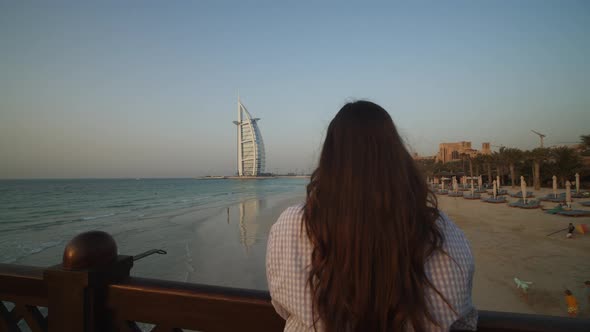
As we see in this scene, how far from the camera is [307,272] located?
658 mm

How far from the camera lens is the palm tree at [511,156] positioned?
26942mm

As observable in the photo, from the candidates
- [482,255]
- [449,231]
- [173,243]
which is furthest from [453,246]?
[173,243]

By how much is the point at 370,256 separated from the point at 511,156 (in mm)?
33824

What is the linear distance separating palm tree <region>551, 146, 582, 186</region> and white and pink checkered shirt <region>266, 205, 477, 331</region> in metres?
31.8

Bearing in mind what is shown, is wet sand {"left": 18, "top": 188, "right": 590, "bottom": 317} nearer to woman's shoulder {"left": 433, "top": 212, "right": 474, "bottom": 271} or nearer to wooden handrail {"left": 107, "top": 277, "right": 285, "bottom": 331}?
wooden handrail {"left": 107, "top": 277, "right": 285, "bottom": 331}

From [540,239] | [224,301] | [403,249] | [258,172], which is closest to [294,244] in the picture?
[403,249]

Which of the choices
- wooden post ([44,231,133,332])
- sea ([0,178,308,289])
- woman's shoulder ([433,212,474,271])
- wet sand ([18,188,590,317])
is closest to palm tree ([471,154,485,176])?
wet sand ([18,188,590,317])

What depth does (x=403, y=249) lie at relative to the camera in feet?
2.05

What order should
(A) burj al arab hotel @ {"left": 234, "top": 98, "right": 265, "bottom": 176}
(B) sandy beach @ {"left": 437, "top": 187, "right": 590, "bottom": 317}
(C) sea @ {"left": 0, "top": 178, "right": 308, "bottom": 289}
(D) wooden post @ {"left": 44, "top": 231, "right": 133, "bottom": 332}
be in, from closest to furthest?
(D) wooden post @ {"left": 44, "top": 231, "right": 133, "bottom": 332} → (B) sandy beach @ {"left": 437, "top": 187, "right": 590, "bottom": 317} → (C) sea @ {"left": 0, "top": 178, "right": 308, "bottom": 289} → (A) burj al arab hotel @ {"left": 234, "top": 98, "right": 265, "bottom": 176}

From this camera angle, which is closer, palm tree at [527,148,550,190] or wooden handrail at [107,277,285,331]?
wooden handrail at [107,277,285,331]

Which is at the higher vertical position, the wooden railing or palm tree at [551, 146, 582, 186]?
palm tree at [551, 146, 582, 186]

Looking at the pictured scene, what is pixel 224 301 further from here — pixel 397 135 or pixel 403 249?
pixel 397 135

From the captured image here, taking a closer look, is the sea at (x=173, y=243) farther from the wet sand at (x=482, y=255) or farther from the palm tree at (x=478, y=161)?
the palm tree at (x=478, y=161)

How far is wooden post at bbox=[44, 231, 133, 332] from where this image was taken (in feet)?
3.12
